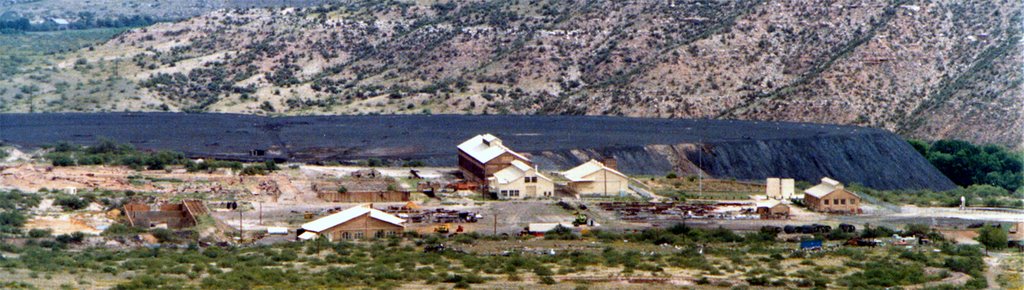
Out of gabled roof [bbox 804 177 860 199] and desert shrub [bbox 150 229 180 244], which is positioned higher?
gabled roof [bbox 804 177 860 199]

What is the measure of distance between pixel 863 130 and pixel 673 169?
21.4 meters

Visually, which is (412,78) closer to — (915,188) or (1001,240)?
(915,188)

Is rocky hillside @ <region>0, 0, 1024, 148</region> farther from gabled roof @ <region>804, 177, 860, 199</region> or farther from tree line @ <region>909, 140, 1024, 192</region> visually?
gabled roof @ <region>804, 177, 860, 199</region>

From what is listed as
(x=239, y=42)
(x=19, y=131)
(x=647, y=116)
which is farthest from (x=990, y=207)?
(x=239, y=42)

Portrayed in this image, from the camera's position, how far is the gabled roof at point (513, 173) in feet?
300

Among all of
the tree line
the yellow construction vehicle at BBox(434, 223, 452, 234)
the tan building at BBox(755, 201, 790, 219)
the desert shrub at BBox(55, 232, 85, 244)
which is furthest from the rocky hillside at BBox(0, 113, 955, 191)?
the desert shrub at BBox(55, 232, 85, 244)

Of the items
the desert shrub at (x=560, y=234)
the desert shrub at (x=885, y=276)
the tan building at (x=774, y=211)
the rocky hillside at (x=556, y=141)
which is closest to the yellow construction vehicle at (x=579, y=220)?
the desert shrub at (x=560, y=234)

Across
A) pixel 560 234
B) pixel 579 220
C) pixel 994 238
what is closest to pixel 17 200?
pixel 560 234

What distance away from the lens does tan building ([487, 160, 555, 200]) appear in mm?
90875

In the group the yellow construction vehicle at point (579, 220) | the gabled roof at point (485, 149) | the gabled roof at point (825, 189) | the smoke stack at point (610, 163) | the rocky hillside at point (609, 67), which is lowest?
the yellow construction vehicle at point (579, 220)

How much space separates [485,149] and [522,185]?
356 inches

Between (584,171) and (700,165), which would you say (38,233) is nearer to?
(584,171)

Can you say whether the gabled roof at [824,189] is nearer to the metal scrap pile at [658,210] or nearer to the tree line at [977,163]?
the metal scrap pile at [658,210]

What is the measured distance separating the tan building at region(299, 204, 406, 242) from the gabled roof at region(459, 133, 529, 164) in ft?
61.2
